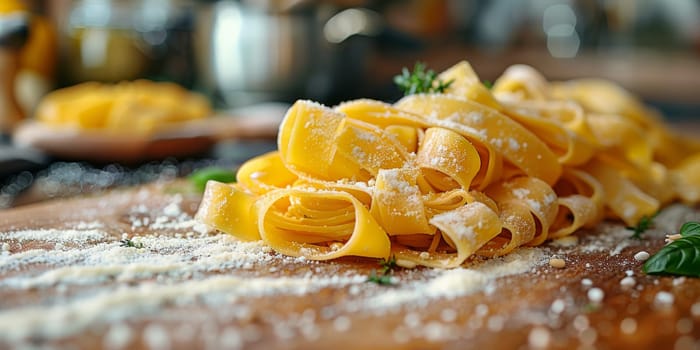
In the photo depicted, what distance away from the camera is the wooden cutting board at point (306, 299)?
1.11 m

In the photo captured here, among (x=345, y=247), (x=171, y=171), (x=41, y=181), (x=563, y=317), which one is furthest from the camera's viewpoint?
(x=171, y=171)

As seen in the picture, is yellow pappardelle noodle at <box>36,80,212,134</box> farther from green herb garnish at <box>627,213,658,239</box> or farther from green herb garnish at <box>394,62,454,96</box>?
green herb garnish at <box>627,213,658,239</box>

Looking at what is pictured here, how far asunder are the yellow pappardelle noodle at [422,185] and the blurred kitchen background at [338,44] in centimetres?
122

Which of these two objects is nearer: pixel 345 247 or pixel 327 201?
pixel 345 247

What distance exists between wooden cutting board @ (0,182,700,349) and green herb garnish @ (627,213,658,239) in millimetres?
82

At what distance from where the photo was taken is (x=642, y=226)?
188 cm

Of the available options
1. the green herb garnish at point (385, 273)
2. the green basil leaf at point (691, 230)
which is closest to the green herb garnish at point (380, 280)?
the green herb garnish at point (385, 273)

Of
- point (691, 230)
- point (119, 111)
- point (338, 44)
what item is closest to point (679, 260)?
point (691, 230)

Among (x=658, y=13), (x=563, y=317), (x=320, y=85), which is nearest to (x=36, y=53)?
(x=320, y=85)

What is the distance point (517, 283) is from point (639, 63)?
4.54 meters

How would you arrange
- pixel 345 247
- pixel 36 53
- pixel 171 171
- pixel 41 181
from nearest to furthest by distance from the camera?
pixel 345 247
pixel 41 181
pixel 171 171
pixel 36 53

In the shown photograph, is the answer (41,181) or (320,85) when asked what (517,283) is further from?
(320,85)

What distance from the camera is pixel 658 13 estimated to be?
5.81 meters

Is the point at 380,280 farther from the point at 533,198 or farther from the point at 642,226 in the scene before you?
the point at 642,226
